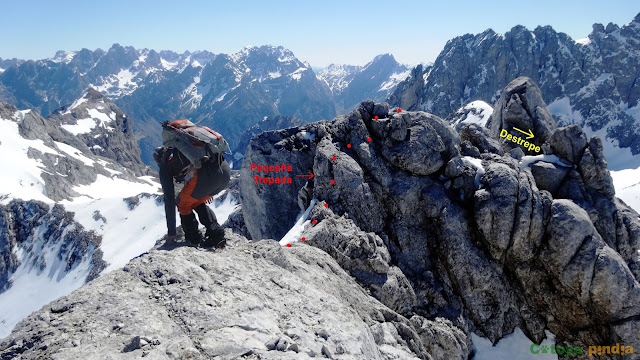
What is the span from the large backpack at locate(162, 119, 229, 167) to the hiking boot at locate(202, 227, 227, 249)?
2705mm

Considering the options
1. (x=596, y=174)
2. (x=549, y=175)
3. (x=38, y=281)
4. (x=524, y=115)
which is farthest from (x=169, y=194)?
(x=38, y=281)

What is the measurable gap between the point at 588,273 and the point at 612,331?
3.32 m

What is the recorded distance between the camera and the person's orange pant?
1501cm

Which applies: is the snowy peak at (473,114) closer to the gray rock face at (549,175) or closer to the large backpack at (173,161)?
the gray rock face at (549,175)

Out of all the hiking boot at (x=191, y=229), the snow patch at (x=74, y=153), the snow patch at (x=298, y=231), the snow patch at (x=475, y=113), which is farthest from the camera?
the snow patch at (x=74, y=153)

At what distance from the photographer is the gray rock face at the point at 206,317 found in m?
8.76

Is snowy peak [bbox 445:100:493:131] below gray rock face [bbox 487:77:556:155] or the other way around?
the other way around

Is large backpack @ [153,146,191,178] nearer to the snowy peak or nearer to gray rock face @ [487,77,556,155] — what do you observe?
gray rock face @ [487,77,556,155]

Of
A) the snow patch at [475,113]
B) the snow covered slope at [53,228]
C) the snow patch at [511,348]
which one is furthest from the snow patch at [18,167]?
the snow patch at [511,348]

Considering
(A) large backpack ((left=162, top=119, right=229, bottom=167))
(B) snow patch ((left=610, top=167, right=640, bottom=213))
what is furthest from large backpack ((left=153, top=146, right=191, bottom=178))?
(B) snow patch ((left=610, top=167, right=640, bottom=213))

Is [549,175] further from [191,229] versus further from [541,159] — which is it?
[191,229]

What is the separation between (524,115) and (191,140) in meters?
34.2

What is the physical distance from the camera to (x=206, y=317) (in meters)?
9.95

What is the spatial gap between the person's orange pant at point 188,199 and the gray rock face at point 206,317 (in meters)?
2.20
